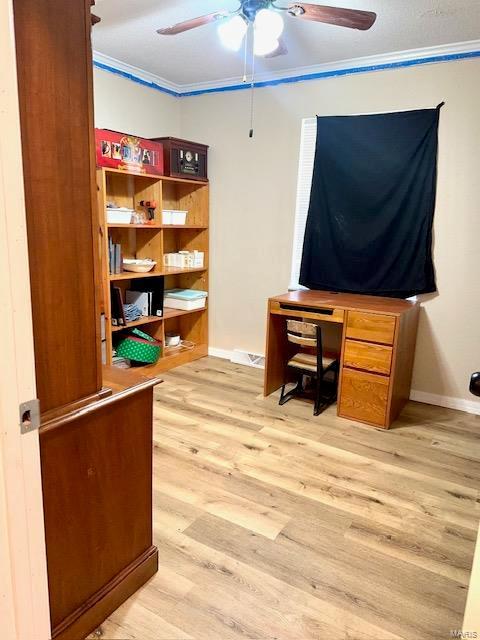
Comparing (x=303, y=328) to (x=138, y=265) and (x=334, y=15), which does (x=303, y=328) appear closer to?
(x=138, y=265)

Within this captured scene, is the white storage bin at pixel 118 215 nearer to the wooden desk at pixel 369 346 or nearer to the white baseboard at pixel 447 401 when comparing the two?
the wooden desk at pixel 369 346

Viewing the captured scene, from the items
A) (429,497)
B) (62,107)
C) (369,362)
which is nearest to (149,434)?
(62,107)

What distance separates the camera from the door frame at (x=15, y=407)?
0.88m

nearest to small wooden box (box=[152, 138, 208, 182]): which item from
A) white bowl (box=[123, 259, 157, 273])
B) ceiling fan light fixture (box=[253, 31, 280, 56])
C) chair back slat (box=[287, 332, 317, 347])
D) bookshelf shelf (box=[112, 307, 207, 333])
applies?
white bowl (box=[123, 259, 157, 273])

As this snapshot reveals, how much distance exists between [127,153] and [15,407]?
9.45 ft

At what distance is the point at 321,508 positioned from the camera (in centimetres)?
216

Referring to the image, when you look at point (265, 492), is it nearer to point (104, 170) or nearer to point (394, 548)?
point (394, 548)

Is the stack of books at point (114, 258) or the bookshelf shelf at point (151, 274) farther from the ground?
the stack of books at point (114, 258)

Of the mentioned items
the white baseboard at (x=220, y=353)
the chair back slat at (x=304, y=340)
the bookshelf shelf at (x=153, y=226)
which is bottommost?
the white baseboard at (x=220, y=353)

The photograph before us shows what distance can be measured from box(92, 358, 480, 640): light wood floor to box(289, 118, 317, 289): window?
4.39 ft

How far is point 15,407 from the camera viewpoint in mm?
956

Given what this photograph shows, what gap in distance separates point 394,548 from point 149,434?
1.19 m


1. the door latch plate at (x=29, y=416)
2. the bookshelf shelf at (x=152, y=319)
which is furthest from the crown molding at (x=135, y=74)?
the door latch plate at (x=29, y=416)

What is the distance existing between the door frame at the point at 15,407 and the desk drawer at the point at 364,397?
92.6 inches
